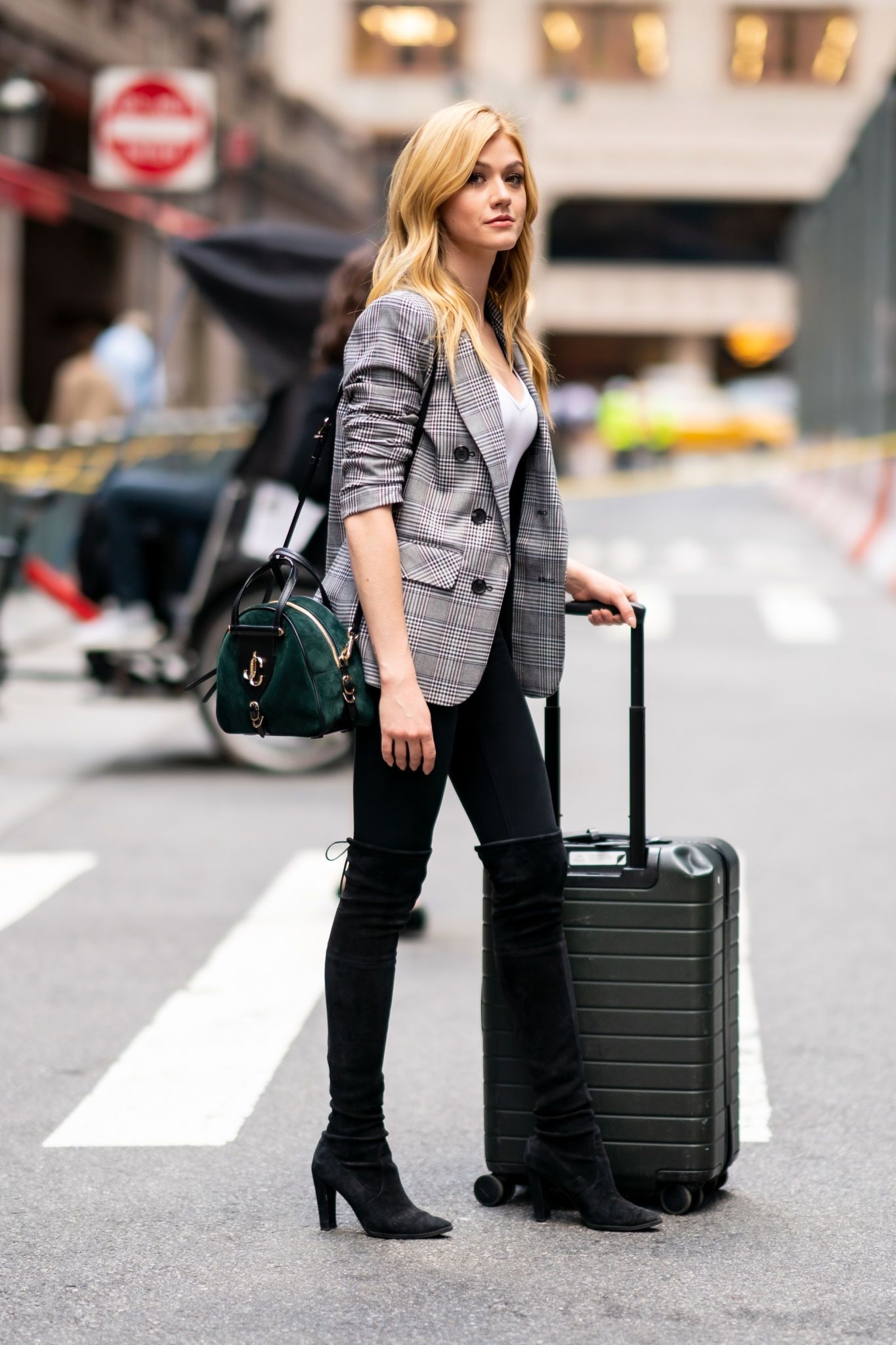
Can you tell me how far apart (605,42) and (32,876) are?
64.8 metres

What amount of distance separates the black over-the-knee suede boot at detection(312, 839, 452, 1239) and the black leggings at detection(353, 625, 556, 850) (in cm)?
8

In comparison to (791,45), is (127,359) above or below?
below

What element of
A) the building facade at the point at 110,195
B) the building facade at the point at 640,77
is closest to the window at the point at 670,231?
the building facade at the point at 640,77

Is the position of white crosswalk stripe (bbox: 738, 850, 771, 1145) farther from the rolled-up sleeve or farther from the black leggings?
the rolled-up sleeve

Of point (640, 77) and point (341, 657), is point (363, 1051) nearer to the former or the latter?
point (341, 657)

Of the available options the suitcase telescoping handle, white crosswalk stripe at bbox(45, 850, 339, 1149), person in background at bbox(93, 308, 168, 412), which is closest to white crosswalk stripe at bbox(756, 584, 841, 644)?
person in background at bbox(93, 308, 168, 412)

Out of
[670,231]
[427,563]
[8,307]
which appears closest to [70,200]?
[8,307]

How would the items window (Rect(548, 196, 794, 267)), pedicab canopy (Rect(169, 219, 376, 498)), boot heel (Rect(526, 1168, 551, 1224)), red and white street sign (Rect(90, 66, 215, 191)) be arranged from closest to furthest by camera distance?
boot heel (Rect(526, 1168, 551, 1224))
pedicab canopy (Rect(169, 219, 376, 498))
red and white street sign (Rect(90, 66, 215, 191))
window (Rect(548, 196, 794, 267))

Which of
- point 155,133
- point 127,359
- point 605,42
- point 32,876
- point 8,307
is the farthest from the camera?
point 605,42

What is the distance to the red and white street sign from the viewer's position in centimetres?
1608

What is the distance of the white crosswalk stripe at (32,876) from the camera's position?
23.1 feet

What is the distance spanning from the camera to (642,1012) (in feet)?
13.5

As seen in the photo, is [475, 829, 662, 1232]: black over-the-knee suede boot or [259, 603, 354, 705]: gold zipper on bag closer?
[259, 603, 354, 705]: gold zipper on bag

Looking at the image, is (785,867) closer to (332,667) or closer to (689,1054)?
(689,1054)
